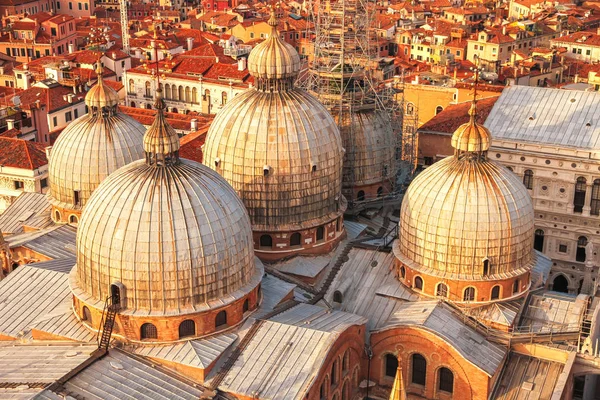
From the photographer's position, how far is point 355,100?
1902 inches

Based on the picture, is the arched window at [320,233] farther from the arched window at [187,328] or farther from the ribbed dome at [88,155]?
the ribbed dome at [88,155]

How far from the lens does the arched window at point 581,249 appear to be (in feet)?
164

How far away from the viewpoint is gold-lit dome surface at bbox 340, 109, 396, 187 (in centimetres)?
4772

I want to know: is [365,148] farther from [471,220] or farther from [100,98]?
[100,98]

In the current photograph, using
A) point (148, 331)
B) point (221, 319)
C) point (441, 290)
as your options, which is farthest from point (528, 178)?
point (148, 331)

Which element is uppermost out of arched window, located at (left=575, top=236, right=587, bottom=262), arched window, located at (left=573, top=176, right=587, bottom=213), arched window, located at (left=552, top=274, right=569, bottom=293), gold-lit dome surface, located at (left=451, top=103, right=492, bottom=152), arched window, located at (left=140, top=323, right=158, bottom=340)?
gold-lit dome surface, located at (left=451, top=103, right=492, bottom=152)

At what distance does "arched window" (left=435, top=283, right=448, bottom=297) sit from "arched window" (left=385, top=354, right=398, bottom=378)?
3.40 meters

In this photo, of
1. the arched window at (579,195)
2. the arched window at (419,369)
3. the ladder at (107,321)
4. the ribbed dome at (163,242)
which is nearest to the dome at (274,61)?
the ribbed dome at (163,242)

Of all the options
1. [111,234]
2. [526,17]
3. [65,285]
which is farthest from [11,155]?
[526,17]

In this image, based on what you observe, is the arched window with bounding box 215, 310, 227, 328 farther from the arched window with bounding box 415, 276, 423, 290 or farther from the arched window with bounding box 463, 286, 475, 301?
the arched window with bounding box 463, 286, 475, 301

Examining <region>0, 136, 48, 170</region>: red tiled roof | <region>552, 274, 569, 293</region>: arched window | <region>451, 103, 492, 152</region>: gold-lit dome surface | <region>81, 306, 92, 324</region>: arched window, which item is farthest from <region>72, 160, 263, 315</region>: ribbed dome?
<region>0, 136, 48, 170</region>: red tiled roof

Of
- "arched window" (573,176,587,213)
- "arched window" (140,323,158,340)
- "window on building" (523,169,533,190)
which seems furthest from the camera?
"window on building" (523,169,533,190)

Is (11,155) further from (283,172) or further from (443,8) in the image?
(443,8)

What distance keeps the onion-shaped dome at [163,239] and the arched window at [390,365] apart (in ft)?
23.8
